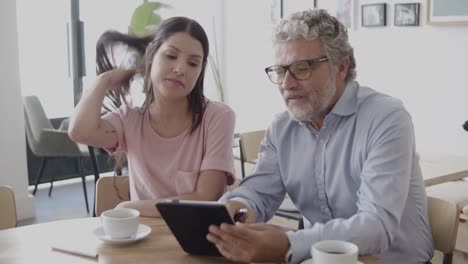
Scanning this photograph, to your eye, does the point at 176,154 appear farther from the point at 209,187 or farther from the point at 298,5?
the point at 298,5

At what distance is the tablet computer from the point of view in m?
1.22

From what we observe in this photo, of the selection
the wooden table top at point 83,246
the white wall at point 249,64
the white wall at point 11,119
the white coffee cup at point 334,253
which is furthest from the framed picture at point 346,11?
the white coffee cup at point 334,253

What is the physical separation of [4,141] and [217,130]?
2.66m

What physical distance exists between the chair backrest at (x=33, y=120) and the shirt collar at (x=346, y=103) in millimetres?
3547

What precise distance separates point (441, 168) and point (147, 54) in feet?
5.42

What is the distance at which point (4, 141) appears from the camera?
4.11 metres

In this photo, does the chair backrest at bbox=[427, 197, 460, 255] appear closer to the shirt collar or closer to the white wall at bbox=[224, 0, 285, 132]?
the shirt collar

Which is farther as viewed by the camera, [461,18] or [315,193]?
[461,18]

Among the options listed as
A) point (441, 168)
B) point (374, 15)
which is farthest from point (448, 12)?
point (441, 168)

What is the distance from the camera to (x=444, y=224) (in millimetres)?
1660

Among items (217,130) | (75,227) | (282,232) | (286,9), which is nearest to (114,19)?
(286,9)

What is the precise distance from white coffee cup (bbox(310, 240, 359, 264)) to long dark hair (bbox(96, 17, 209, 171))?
93cm

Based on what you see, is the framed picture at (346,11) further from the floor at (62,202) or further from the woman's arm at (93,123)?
the woman's arm at (93,123)

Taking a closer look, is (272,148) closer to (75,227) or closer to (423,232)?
(423,232)
